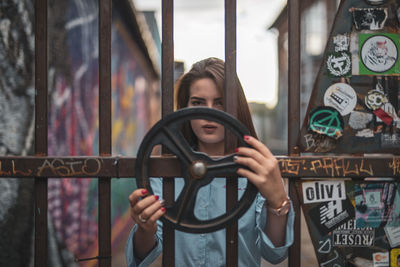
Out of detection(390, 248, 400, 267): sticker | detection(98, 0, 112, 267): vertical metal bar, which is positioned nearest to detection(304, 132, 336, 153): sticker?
detection(390, 248, 400, 267): sticker

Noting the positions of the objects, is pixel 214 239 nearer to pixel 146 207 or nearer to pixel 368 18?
pixel 146 207

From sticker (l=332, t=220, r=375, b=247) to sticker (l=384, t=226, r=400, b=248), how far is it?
2.3 inches

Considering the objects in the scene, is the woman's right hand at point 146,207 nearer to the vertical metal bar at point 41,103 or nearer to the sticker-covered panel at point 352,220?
the vertical metal bar at point 41,103

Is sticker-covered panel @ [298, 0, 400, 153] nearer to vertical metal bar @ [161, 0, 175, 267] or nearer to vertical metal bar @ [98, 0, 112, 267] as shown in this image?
vertical metal bar @ [161, 0, 175, 267]

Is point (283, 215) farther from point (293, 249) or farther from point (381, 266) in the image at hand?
point (381, 266)

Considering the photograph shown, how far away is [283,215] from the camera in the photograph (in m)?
1.09

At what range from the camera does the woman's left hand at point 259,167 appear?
3.18 ft

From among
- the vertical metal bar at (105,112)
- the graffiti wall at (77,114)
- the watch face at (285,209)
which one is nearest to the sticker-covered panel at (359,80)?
the watch face at (285,209)

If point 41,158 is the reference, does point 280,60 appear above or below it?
above

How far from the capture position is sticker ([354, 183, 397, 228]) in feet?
3.77

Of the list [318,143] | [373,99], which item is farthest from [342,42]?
[318,143]

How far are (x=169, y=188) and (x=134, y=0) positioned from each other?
138 inches

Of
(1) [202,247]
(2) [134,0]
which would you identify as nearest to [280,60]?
(2) [134,0]

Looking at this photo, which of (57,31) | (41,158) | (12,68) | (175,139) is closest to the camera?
(175,139)
